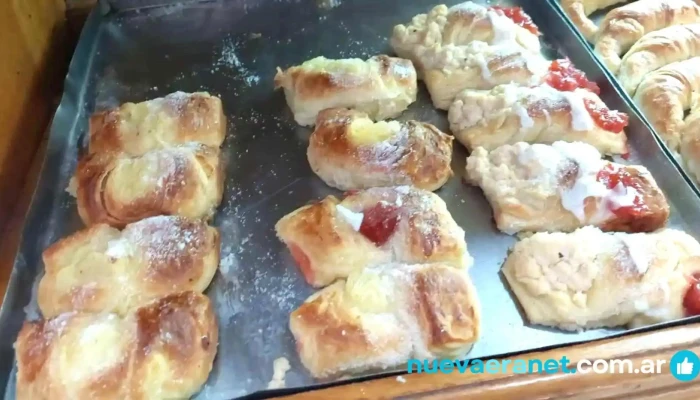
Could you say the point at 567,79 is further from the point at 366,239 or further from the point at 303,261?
the point at 303,261

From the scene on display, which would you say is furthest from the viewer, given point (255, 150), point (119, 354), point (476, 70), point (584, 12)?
point (584, 12)

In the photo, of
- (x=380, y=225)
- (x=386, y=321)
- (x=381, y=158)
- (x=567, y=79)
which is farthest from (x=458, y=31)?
(x=386, y=321)

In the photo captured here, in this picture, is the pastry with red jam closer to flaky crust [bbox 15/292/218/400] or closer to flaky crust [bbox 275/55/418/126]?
flaky crust [bbox 275/55/418/126]

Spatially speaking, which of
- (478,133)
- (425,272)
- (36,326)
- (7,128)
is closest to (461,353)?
(425,272)

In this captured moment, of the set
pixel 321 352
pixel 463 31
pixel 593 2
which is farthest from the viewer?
pixel 593 2

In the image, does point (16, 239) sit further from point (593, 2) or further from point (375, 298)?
point (593, 2)

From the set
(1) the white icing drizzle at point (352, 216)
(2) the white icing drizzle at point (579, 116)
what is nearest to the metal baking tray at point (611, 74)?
(2) the white icing drizzle at point (579, 116)
